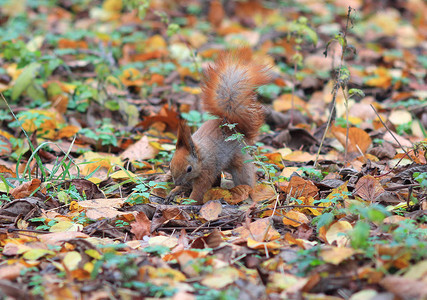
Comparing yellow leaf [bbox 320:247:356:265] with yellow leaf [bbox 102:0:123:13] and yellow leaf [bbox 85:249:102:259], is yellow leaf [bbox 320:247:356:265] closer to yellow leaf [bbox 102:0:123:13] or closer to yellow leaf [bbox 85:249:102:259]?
yellow leaf [bbox 85:249:102:259]

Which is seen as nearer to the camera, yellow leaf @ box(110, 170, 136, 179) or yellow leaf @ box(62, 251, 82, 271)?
yellow leaf @ box(62, 251, 82, 271)

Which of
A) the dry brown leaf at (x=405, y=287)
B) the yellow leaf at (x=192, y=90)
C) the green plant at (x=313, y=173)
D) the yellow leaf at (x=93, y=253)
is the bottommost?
the yellow leaf at (x=192, y=90)

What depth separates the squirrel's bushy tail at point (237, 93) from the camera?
10.5 feet

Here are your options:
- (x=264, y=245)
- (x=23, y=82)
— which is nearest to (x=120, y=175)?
(x=264, y=245)

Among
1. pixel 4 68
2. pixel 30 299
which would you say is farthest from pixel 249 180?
pixel 4 68

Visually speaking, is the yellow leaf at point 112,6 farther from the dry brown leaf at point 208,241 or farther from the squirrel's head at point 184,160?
the dry brown leaf at point 208,241

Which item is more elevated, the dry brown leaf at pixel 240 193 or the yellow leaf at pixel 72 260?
the yellow leaf at pixel 72 260

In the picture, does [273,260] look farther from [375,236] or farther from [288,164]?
[288,164]

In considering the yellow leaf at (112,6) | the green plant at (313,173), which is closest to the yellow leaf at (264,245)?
the green plant at (313,173)

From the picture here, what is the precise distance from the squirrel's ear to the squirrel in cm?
3

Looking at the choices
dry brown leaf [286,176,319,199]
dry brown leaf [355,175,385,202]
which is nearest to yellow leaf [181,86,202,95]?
dry brown leaf [286,176,319,199]

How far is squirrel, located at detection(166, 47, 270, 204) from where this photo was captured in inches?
125

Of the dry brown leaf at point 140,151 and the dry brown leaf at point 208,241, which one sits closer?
the dry brown leaf at point 208,241

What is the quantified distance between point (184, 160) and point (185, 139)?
0.41 feet
